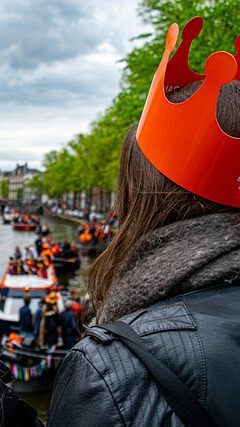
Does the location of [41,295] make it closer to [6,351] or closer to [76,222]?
[6,351]

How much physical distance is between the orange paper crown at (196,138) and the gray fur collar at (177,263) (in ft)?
0.50

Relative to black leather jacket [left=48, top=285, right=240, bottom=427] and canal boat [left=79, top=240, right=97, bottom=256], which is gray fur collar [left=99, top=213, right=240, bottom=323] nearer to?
black leather jacket [left=48, top=285, right=240, bottom=427]

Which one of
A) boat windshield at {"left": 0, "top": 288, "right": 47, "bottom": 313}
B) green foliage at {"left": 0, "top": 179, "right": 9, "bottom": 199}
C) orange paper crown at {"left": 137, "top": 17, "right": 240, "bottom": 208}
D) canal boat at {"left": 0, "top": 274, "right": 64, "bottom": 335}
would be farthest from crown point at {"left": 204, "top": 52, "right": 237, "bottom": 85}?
green foliage at {"left": 0, "top": 179, "right": 9, "bottom": 199}

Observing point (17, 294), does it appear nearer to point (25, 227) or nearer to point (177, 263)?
point (177, 263)

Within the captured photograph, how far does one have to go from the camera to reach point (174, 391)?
1.08 m

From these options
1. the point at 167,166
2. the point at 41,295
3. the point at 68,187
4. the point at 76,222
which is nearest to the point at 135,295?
the point at 167,166

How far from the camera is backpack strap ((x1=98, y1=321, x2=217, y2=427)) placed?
Result: 42.0 inches

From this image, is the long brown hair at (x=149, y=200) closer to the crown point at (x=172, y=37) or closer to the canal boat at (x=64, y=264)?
the crown point at (x=172, y=37)

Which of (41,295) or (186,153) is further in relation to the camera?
(41,295)

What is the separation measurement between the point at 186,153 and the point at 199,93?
168mm

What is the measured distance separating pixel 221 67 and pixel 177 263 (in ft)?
1.71

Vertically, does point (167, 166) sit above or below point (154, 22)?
below

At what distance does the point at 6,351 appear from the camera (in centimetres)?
952

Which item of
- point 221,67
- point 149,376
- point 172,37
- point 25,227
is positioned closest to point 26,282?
point 172,37
